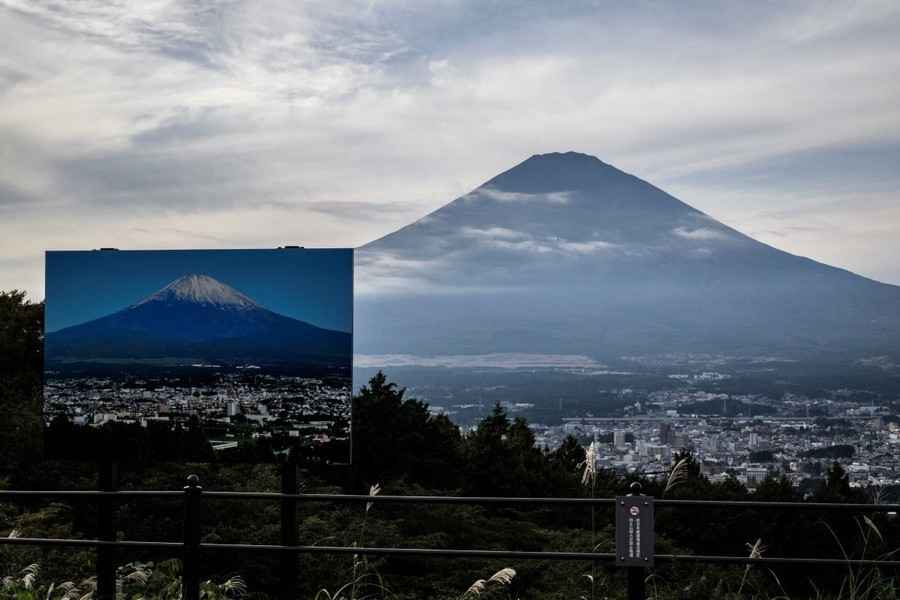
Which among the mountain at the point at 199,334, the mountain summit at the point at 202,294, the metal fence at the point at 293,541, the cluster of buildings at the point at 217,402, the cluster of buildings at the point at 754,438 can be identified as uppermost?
the mountain summit at the point at 202,294

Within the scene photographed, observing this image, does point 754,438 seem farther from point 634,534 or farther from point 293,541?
point 634,534

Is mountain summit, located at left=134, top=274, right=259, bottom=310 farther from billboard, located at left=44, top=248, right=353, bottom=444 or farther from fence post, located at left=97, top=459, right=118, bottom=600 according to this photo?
fence post, located at left=97, top=459, right=118, bottom=600

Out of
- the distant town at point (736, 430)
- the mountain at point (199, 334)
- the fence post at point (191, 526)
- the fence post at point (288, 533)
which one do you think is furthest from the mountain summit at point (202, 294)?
the distant town at point (736, 430)

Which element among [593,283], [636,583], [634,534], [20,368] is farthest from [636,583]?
[593,283]

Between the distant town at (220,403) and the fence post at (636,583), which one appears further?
the distant town at (220,403)

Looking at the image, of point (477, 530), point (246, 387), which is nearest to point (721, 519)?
point (477, 530)

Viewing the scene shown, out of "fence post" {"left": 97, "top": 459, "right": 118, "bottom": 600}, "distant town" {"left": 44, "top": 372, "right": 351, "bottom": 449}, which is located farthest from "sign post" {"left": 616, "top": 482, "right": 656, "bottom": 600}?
"distant town" {"left": 44, "top": 372, "right": 351, "bottom": 449}

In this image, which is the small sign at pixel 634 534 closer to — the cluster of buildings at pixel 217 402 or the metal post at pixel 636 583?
the metal post at pixel 636 583
